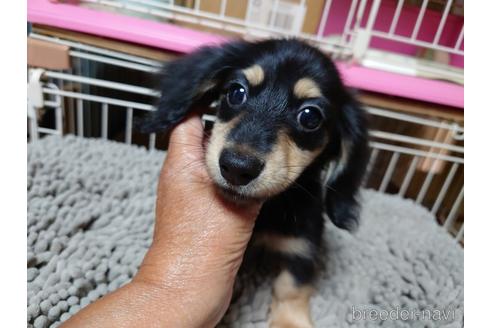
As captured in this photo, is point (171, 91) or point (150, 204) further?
point (150, 204)

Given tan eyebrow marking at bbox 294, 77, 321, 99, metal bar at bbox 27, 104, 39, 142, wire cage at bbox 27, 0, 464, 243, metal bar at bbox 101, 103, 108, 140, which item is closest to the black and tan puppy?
tan eyebrow marking at bbox 294, 77, 321, 99

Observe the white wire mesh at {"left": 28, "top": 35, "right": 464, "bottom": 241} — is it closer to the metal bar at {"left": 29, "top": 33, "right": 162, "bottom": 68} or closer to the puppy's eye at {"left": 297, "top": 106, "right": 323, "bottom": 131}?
the metal bar at {"left": 29, "top": 33, "right": 162, "bottom": 68}

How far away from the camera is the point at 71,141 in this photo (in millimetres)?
1371

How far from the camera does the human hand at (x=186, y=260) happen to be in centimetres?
64

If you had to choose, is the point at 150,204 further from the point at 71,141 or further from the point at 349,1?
the point at 349,1

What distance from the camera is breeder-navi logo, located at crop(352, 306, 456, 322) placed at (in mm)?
970

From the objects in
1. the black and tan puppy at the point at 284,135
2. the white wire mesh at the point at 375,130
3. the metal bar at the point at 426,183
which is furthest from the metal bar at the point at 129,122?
the metal bar at the point at 426,183

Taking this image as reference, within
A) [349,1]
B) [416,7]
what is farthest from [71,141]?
[416,7]

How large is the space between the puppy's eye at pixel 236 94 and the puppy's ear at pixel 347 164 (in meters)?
0.25

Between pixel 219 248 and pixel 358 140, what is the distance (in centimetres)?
44

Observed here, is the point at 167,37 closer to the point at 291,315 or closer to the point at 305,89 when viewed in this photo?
the point at 305,89

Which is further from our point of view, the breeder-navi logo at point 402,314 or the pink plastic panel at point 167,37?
the pink plastic panel at point 167,37

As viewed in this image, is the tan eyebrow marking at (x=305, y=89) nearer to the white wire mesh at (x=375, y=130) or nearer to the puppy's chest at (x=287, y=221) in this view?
the puppy's chest at (x=287, y=221)

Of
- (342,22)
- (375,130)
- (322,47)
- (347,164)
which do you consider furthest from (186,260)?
(342,22)
